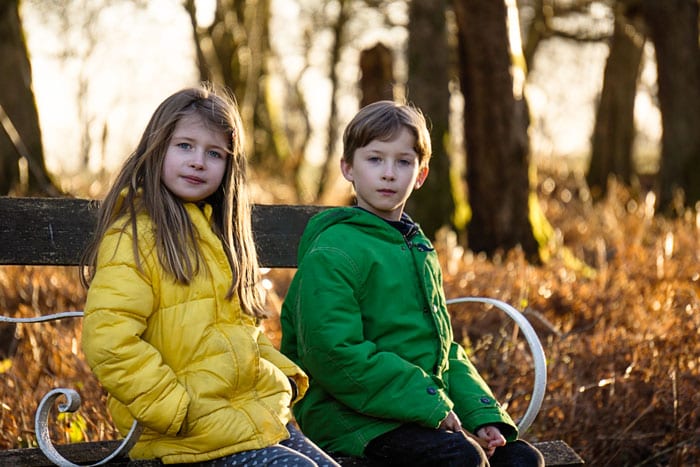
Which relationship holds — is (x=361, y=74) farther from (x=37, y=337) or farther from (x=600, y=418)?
(x=600, y=418)

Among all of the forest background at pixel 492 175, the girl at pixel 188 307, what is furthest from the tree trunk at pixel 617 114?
the girl at pixel 188 307

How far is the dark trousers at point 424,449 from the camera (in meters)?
2.77

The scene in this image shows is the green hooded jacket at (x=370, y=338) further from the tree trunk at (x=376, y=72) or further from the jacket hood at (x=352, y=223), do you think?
the tree trunk at (x=376, y=72)

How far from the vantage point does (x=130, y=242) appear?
2689 mm

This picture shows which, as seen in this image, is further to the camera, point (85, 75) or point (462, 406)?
point (85, 75)

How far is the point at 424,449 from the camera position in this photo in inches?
110

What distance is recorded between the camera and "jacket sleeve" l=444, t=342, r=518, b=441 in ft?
10.1

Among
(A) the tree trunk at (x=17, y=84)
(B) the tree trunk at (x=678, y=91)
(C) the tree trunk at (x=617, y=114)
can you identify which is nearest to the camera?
(A) the tree trunk at (x=17, y=84)

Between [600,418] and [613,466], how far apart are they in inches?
8.4

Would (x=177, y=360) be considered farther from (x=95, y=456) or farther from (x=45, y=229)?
(x=45, y=229)

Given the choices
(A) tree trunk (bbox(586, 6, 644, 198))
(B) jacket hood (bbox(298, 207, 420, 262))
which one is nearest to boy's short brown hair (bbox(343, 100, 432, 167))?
(B) jacket hood (bbox(298, 207, 420, 262))

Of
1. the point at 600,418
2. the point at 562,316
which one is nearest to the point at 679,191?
the point at 562,316

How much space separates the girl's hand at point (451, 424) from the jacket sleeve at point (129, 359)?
2.58 feet

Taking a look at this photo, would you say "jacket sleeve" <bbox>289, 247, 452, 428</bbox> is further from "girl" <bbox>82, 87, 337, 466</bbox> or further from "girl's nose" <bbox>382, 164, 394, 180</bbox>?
"girl's nose" <bbox>382, 164, 394, 180</bbox>
